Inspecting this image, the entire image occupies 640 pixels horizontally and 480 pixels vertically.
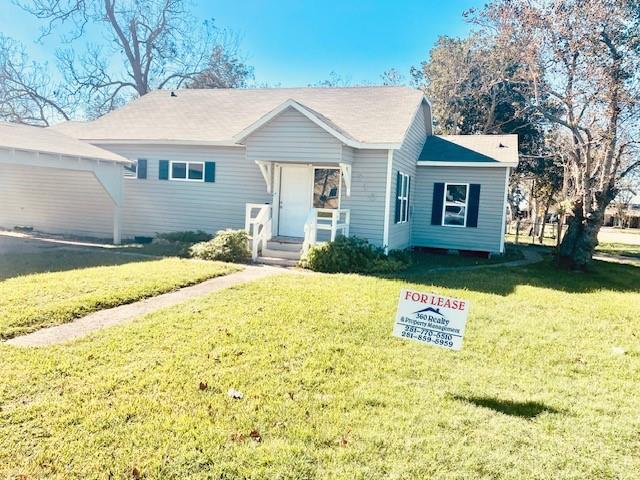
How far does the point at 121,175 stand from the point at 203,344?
1006cm

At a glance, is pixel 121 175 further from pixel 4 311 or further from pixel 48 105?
pixel 48 105

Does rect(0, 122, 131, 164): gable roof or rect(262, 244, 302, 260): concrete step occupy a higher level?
rect(0, 122, 131, 164): gable roof

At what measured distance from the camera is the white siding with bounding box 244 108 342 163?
1130 centimetres

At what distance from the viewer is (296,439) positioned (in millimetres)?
3336

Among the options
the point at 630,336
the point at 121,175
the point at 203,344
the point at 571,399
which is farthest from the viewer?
the point at 121,175

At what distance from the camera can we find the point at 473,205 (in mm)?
14672

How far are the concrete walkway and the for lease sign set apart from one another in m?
3.60

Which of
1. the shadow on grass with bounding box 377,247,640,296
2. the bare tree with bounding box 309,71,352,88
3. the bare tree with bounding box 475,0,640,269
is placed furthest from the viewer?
the bare tree with bounding box 309,71,352,88

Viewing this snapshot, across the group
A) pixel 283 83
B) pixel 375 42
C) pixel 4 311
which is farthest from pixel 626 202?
pixel 4 311

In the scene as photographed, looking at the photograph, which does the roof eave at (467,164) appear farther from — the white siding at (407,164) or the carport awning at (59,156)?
the carport awning at (59,156)

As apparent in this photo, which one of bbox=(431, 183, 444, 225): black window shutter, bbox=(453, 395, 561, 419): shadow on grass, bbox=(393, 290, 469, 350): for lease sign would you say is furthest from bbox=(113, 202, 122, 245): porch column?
bbox=(453, 395, 561, 419): shadow on grass

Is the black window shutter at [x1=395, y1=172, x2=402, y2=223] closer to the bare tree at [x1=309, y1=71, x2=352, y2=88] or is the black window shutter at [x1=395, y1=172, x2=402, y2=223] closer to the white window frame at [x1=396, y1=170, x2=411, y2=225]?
the white window frame at [x1=396, y1=170, x2=411, y2=225]

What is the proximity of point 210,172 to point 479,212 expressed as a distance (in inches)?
332

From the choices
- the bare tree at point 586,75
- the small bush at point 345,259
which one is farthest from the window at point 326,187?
the bare tree at point 586,75
